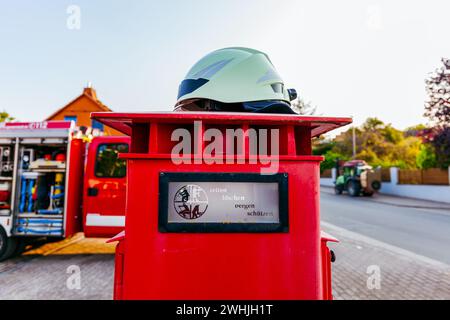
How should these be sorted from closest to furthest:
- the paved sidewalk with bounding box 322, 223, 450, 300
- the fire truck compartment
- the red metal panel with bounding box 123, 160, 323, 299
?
the red metal panel with bounding box 123, 160, 323, 299 < the paved sidewalk with bounding box 322, 223, 450, 300 < the fire truck compartment

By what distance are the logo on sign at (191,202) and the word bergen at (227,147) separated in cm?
14

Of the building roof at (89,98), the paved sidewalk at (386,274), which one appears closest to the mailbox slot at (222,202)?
the paved sidewalk at (386,274)

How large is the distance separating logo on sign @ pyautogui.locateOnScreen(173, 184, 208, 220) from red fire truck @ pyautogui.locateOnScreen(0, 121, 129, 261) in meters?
4.28

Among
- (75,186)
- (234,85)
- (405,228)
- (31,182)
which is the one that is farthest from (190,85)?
(405,228)

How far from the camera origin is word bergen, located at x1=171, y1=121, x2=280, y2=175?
139cm

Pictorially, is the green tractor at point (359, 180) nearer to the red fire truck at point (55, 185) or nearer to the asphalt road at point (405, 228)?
the asphalt road at point (405, 228)

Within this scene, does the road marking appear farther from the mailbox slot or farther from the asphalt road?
the mailbox slot

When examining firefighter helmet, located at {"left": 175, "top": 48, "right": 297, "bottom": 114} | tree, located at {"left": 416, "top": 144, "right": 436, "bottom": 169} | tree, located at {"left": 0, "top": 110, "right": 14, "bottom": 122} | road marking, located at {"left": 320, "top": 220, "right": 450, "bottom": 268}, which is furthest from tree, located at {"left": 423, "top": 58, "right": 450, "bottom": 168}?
tree, located at {"left": 0, "top": 110, "right": 14, "bottom": 122}

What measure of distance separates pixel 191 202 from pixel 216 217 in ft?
0.46

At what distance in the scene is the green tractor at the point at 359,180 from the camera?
18156mm

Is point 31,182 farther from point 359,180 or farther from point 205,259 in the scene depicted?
point 359,180

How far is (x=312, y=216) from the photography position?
55.3 inches

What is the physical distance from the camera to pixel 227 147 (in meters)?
1.47
